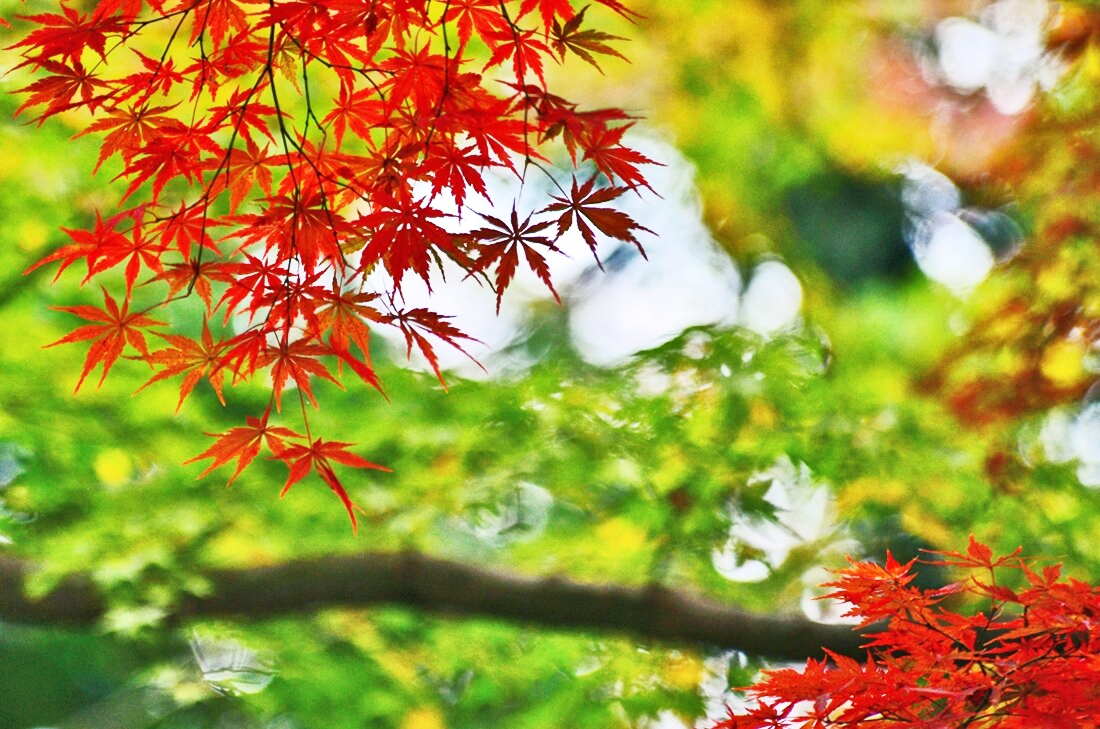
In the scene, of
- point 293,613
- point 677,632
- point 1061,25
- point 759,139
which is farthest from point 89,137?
point 1061,25

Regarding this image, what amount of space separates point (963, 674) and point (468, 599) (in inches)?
46.6

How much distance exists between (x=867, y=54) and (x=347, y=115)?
159 inches

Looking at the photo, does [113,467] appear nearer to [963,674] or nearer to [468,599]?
[468,599]

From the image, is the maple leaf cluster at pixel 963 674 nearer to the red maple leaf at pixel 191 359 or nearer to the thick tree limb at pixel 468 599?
the red maple leaf at pixel 191 359

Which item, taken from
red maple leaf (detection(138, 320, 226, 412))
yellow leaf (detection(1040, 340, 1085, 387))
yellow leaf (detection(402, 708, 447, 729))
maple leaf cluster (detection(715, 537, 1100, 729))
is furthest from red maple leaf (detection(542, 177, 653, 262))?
yellow leaf (detection(1040, 340, 1085, 387))

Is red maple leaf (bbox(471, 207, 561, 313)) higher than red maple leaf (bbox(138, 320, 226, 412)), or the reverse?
red maple leaf (bbox(471, 207, 561, 313))

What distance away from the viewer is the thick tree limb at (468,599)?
200 cm

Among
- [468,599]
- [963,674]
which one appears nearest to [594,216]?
[963,674]

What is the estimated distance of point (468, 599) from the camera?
6.80 feet

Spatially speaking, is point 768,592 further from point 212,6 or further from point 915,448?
point 212,6

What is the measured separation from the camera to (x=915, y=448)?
8.14 ft

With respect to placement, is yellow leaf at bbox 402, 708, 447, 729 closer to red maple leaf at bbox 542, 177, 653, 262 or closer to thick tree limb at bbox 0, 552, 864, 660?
thick tree limb at bbox 0, 552, 864, 660

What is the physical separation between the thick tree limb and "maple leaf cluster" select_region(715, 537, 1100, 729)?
0.84 meters

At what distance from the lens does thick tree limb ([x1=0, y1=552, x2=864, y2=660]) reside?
78.9 inches
